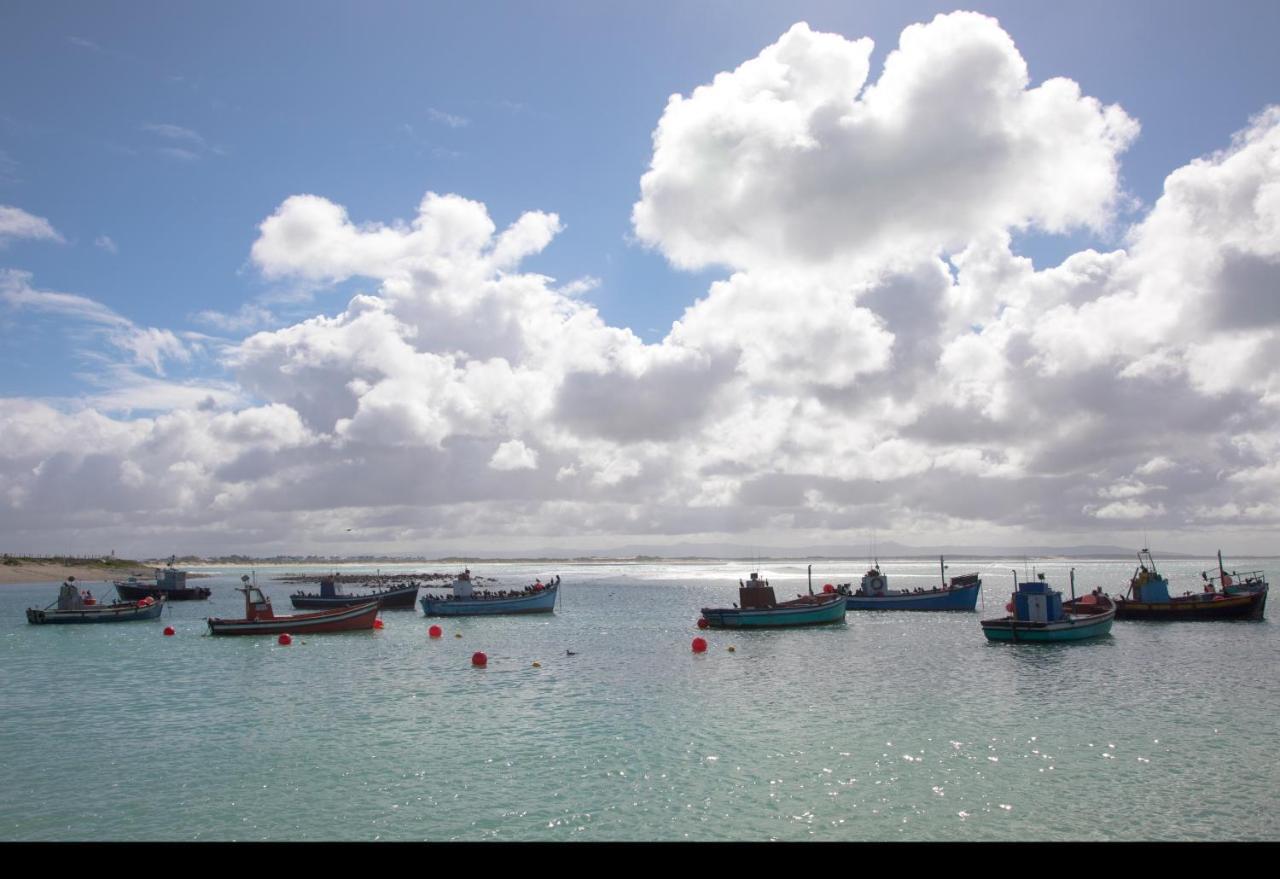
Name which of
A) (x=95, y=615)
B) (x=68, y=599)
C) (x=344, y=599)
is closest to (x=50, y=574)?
(x=344, y=599)

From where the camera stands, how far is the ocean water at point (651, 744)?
18.3 meters

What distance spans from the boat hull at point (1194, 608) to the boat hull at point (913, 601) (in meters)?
15.6

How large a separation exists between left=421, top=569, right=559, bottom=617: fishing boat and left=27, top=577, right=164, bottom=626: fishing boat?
22.9 metres

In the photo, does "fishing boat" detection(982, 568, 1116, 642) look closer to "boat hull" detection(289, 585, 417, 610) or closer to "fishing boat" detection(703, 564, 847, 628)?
"fishing boat" detection(703, 564, 847, 628)

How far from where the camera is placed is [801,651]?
158 ft

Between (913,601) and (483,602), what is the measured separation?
126ft

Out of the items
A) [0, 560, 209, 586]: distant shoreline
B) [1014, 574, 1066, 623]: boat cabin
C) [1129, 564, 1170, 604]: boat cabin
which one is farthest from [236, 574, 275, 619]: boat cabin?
[0, 560, 209, 586]: distant shoreline

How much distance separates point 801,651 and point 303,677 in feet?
86.4

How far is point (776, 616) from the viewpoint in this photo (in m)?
60.1

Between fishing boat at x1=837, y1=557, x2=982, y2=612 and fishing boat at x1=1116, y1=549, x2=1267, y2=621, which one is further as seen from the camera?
fishing boat at x1=837, y1=557, x2=982, y2=612

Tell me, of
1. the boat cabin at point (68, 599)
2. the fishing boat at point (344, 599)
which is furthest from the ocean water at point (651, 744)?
the fishing boat at point (344, 599)

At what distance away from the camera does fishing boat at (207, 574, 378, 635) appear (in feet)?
183

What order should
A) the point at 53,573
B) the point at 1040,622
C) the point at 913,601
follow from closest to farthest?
the point at 1040,622, the point at 913,601, the point at 53,573

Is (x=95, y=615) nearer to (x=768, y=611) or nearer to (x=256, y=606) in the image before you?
(x=256, y=606)
